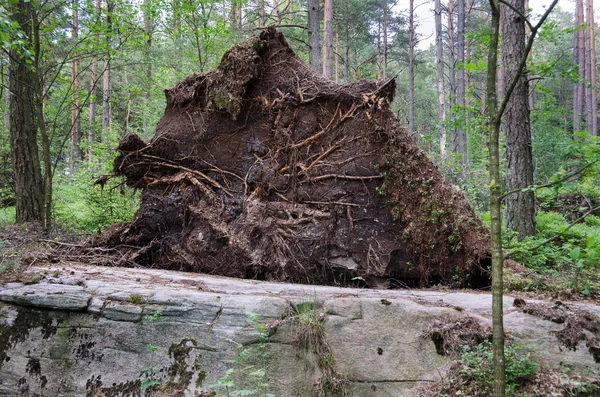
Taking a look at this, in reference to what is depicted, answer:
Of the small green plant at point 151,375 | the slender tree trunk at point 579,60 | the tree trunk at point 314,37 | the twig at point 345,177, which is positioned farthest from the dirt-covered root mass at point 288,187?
the slender tree trunk at point 579,60

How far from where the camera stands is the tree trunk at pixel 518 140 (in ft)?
24.0

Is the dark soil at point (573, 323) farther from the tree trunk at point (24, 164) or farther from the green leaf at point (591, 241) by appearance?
the tree trunk at point (24, 164)

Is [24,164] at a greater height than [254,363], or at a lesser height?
greater

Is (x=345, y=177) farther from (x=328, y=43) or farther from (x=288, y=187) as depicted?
(x=328, y=43)

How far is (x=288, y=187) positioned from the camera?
656cm

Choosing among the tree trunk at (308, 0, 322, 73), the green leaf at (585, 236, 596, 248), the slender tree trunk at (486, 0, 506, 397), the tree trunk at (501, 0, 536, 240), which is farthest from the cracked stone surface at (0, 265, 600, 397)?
the tree trunk at (308, 0, 322, 73)

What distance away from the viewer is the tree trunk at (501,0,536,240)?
24.0ft

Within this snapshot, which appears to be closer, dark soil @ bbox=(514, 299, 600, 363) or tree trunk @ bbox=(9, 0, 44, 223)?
dark soil @ bbox=(514, 299, 600, 363)

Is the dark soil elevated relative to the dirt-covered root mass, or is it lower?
lower

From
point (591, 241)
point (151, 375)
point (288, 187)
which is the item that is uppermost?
point (288, 187)

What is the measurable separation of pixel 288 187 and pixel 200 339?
3.31 meters

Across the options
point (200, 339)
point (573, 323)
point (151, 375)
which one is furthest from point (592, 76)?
point (151, 375)

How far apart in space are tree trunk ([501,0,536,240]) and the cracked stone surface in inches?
144

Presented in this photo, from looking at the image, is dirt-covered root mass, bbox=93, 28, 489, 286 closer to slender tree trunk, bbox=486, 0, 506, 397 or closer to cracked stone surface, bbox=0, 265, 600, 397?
cracked stone surface, bbox=0, 265, 600, 397
